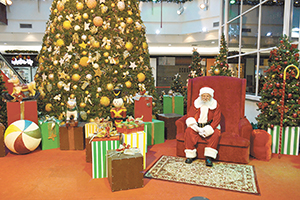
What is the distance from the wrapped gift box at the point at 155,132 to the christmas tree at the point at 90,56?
629mm

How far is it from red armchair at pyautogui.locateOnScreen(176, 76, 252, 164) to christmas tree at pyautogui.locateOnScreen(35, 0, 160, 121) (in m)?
1.32

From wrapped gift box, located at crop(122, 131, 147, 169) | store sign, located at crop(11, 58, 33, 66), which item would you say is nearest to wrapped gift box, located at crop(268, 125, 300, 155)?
wrapped gift box, located at crop(122, 131, 147, 169)

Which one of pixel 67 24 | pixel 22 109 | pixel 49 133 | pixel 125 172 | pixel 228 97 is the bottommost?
pixel 125 172

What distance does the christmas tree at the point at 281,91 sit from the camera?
4055mm

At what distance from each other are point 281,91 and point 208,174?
87.6 inches

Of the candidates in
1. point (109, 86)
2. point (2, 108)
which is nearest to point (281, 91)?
point (109, 86)

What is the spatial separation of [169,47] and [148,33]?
8.19 feet

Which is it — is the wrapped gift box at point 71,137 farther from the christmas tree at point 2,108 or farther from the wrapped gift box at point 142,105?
the christmas tree at point 2,108

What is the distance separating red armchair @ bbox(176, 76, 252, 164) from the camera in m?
3.68

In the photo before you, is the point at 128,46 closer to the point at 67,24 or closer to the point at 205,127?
the point at 67,24

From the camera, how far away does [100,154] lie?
123 inches

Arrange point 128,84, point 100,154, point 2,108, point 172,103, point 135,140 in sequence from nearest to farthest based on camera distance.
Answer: point 100,154
point 135,140
point 2,108
point 128,84
point 172,103

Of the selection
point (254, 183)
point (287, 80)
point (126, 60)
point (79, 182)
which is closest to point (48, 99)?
point (126, 60)

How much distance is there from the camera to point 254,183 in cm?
296
